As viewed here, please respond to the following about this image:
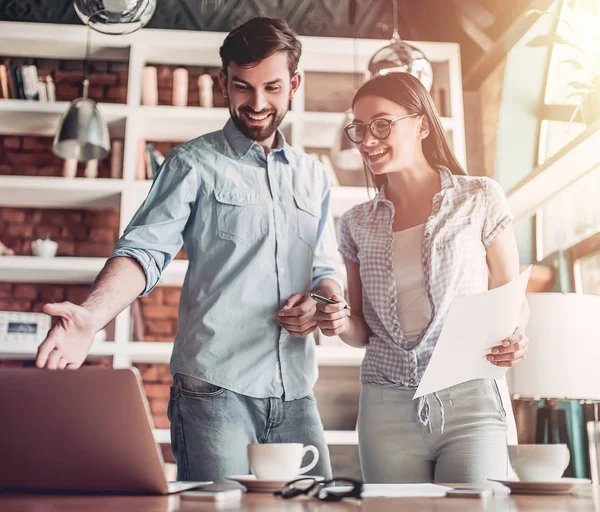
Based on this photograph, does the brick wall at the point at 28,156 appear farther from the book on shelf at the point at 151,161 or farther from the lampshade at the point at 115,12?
the lampshade at the point at 115,12

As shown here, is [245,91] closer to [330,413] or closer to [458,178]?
[458,178]

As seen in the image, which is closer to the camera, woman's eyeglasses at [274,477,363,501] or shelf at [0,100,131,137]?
woman's eyeglasses at [274,477,363,501]

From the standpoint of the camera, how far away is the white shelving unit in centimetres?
363

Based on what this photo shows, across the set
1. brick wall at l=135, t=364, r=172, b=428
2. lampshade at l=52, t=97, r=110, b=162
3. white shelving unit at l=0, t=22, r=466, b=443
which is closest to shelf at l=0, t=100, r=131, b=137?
white shelving unit at l=0, t=22, r=466, b=443

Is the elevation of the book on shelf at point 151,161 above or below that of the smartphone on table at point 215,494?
above

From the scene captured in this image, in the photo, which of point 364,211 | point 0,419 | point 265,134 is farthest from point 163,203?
point 0,419

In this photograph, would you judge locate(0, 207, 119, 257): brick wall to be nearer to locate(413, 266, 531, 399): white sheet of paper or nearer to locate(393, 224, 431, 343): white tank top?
locate(393, 224, 431, 343): white tank top

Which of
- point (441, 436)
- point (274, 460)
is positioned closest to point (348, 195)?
point (441, 436)

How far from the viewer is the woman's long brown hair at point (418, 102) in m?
1.68

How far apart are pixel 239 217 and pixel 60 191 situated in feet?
8.14

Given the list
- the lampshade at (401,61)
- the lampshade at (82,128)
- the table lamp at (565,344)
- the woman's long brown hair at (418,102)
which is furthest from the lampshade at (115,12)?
the table lamp at (565,344)

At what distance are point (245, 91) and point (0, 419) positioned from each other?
41.3 inches

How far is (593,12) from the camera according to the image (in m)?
3.20

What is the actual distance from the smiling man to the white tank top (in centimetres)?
16
